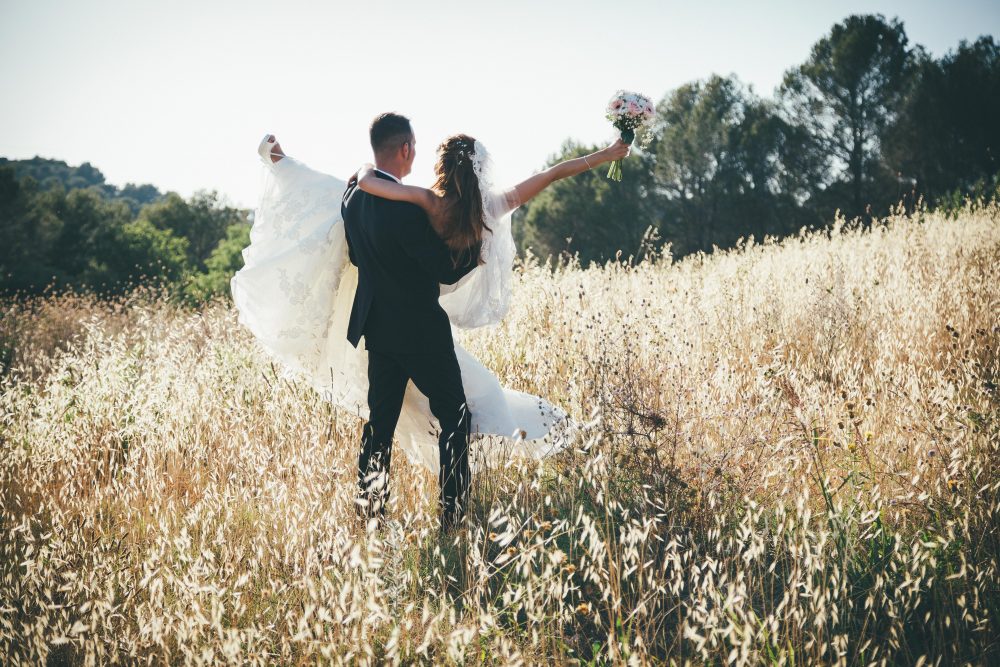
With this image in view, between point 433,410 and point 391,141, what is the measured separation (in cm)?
132

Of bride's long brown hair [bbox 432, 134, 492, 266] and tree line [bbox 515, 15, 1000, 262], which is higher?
tree line [bbox 515, 15, 1000, 262]

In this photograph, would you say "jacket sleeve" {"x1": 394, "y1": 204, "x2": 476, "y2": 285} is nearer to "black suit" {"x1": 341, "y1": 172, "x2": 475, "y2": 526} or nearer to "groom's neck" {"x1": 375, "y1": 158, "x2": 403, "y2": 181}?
"black suit" {"x1": 341, "y1": 172, "x2": 475, "y2": 526}

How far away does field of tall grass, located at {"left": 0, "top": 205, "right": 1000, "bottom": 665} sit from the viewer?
1813 millimetres

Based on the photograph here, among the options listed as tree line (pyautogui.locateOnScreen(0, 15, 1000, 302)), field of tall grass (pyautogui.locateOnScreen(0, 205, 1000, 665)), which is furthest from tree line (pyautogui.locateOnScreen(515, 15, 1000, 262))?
field of tall grass (pyautogui.locateOnScreen(0, 205, 1000, 665))

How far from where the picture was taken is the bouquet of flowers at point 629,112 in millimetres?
2945

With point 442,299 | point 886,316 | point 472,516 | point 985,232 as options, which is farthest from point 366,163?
point 985,232

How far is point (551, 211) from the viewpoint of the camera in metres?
→ 31.7

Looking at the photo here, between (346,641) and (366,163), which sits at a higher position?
(366,163)

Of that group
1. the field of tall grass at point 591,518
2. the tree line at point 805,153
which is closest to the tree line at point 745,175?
the tree line at point 805,153

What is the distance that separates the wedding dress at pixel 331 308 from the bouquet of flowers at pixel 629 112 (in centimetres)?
87

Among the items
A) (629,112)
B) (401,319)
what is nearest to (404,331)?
(401,319)

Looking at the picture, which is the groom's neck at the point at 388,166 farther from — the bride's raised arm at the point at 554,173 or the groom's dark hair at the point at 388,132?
the bride's raised arm at the point at 554,173

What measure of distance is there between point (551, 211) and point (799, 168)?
1275cm

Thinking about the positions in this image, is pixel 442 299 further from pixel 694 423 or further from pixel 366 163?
pixel 694 423
